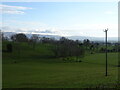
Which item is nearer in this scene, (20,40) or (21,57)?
(21,57)

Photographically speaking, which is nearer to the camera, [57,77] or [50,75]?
[57,77]

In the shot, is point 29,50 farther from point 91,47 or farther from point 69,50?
point 91,47

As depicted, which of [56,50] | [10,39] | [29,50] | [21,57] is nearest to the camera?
[21,57]

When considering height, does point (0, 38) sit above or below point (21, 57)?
above

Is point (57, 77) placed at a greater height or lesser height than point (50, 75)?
greater

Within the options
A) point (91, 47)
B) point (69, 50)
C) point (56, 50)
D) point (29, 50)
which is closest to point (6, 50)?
point (29, 50)

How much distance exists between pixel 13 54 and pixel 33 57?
22.6ft

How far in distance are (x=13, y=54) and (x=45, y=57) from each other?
10.9 meters

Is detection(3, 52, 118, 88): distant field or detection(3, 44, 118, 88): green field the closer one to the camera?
detection(3, 52, 118, 88): distant field

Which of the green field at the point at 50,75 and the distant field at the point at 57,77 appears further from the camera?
the green field at the point at 50,75

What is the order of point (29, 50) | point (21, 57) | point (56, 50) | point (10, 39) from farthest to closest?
1. point (10, 39)
2. point (29, 50)
3. point (56, 50)
4. point (21, 57)

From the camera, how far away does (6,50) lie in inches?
2908

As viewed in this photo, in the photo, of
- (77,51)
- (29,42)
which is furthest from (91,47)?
(29,42)

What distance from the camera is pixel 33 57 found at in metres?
71.1
